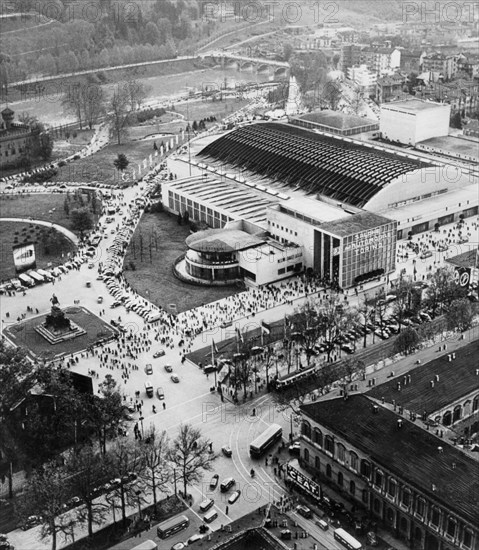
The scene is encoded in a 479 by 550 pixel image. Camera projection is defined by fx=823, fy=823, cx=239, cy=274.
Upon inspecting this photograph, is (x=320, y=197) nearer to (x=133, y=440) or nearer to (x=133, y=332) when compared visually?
(x=133, y=332)

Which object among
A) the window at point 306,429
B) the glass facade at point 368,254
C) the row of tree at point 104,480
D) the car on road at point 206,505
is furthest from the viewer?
the glass facade at point 368,254

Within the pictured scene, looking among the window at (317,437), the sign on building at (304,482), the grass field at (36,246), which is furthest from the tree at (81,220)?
the sign on building at (304,482)

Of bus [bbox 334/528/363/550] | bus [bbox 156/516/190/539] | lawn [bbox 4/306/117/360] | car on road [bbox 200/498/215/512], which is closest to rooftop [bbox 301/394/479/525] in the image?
bus [bbox 334/528/363/550]

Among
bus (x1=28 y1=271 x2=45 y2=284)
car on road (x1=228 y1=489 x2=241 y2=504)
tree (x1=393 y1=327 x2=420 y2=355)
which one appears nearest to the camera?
car on road (x1=228 y1=489 x2=241 y2=504)

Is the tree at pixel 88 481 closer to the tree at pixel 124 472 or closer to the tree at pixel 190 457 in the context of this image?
the tree at pixel 124 472

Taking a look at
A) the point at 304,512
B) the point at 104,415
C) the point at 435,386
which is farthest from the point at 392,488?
the point at 104,415

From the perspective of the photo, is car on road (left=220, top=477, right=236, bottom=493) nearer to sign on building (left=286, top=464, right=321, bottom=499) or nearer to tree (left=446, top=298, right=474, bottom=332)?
sign on building (left=286, top=464, right=321, bottom=499)
